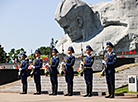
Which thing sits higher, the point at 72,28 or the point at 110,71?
the point at 72,28

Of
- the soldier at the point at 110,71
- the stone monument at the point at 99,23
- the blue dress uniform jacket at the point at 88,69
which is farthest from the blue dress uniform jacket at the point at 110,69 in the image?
the stone monument at the point at 99,23

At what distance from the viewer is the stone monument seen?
2489 cm

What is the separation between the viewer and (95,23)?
27797 mm

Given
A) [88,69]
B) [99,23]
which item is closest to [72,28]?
[99,23]

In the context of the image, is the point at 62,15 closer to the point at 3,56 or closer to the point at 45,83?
the point at 45,83

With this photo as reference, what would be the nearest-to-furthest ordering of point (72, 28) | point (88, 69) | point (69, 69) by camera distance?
point (88, 69) < point (69, 69) < point (72, 28)

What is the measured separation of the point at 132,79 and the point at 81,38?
1757 cm

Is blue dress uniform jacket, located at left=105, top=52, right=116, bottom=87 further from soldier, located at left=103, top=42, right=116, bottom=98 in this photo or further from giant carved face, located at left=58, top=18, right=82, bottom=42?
giant carved face, located at left=58, top=18, right=82, bottom=42

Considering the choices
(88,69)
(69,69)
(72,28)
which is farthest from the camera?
(72,28)

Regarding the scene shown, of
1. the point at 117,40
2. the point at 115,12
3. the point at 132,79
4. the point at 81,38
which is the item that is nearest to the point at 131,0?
the point at 115,12

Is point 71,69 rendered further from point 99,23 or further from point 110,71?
point 99,23

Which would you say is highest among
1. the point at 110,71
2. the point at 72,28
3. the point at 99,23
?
the point at 99,23

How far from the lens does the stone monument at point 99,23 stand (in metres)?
24.9

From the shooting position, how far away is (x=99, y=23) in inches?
1078
